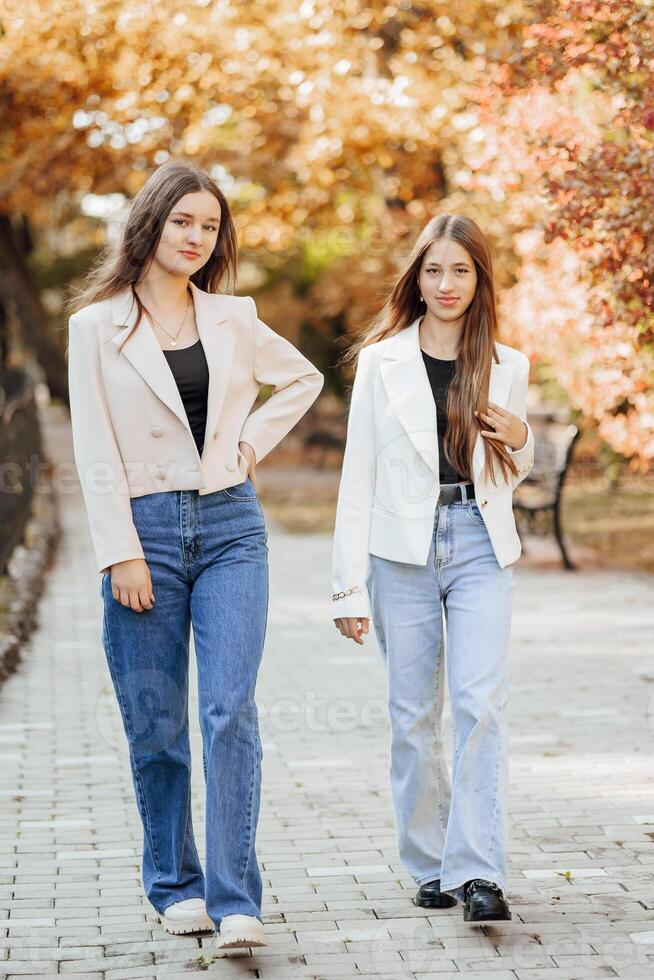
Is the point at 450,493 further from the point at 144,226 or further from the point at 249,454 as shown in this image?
the point at 144,226

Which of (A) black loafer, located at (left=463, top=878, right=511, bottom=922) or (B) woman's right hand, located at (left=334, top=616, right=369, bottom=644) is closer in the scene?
(A) black loafer, located at (left=463, top=878, right=511, bottom=922)

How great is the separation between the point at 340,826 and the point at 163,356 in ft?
7.15

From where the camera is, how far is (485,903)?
3.86 meters

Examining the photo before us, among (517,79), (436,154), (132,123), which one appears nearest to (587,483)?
(436,154)

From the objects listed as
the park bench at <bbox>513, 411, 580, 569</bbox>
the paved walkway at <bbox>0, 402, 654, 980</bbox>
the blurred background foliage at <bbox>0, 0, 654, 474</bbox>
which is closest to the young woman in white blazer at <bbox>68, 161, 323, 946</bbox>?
the paved walkway at <bbox>0, 402, 654, 980</bbox>

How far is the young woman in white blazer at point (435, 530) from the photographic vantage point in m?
4.02

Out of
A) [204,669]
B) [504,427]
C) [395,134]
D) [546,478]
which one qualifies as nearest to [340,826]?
[204,669]

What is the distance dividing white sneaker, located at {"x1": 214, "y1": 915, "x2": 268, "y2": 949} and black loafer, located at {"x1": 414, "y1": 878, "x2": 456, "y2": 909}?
71cm

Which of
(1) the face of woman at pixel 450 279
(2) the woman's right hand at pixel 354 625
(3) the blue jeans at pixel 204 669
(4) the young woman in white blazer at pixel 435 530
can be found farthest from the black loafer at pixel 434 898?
(1) the face of woman at pixel 450 279

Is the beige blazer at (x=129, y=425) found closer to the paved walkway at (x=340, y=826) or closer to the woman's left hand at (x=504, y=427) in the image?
the woman's left hand at (x=504, y=427)

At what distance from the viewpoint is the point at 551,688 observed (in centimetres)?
757

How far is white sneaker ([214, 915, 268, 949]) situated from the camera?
353 centimetres

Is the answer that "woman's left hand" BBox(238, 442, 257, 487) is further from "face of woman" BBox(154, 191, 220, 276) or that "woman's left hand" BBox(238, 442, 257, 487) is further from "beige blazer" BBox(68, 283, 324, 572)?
"face of woman" BBox(154, 191, 220, 276)

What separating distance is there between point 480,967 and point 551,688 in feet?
13.2
